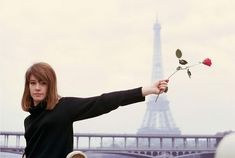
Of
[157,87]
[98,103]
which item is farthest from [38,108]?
[157,87]

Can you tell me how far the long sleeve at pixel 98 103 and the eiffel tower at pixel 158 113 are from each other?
48074mm

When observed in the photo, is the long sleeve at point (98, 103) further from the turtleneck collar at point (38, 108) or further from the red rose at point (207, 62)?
the red rose at point (207, 62)

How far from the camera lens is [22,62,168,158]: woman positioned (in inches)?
49.7

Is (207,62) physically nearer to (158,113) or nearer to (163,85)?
(163,85)

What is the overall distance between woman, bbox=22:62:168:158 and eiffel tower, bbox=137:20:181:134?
→ 158ft

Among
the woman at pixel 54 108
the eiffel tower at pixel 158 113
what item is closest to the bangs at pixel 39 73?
the woman at pixel 54 108

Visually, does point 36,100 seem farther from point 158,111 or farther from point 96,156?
point 158,111

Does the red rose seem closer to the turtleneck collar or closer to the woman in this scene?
the woman

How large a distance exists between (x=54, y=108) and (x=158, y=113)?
173ft

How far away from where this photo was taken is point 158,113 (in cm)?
5359

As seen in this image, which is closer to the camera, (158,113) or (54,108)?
(54,108)

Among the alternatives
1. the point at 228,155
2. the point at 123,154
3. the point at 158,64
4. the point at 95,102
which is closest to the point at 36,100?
the point at 95,102

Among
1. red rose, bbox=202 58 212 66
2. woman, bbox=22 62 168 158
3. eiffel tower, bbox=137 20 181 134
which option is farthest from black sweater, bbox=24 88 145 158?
eiffel tower, bbox=137 20 181 134

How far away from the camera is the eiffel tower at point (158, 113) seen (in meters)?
50.6
